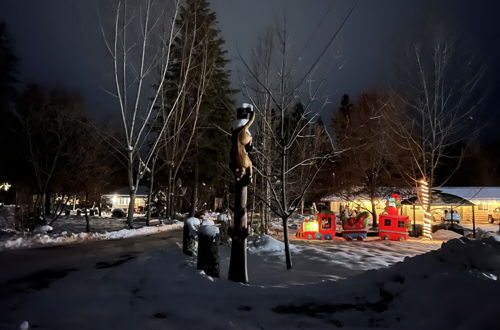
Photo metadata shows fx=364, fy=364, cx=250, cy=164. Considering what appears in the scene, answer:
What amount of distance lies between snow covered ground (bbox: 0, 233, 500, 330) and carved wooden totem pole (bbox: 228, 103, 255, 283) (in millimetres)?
535

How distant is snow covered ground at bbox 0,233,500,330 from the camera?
4676mm

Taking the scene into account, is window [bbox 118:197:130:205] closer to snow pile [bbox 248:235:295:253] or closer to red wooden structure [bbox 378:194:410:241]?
red wooden structure [bbox 378:194:410:241]

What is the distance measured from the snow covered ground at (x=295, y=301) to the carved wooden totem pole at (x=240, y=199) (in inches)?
21.0

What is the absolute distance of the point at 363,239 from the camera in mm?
17641

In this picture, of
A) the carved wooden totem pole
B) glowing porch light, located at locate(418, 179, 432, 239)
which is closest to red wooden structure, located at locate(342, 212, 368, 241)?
glowing porch light, located at locate(418, 179, 432, 239)

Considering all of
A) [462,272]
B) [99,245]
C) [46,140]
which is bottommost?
[99,245]

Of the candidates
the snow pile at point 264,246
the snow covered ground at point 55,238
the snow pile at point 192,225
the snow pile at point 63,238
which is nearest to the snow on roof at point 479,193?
the snow pile at point 264,246

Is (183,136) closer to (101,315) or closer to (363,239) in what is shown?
(363,239)

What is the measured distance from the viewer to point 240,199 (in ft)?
24.2

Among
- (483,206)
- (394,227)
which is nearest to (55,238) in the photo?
(394,227)

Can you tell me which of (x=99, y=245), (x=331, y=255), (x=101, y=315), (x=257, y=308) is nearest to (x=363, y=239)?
(x=331, y=255)

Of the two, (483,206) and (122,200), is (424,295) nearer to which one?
(483,206)

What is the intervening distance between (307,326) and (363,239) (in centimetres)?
1365

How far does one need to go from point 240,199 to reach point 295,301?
234cm
